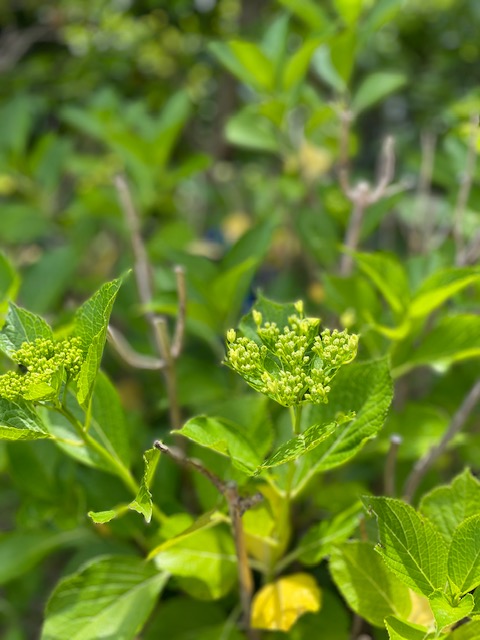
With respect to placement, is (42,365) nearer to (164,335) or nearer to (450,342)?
(164,335)

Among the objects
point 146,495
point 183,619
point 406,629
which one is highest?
point 146,495

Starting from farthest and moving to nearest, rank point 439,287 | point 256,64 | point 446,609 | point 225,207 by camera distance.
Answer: point 225,207 < point 256,64 < point 439,287 < point 446,609

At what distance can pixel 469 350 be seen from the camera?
22.8 inches

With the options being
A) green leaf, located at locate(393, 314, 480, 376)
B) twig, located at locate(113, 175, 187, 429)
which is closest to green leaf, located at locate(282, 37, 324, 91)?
twig, located at locate(113, 175, 187, 429)

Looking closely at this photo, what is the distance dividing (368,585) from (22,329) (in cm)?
27

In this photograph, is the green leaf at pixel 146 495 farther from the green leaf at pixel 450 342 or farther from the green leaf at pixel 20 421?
the green leaf at pixel 450 342

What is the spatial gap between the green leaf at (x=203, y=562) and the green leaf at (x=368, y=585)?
10 cm

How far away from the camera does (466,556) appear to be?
0.39 metres

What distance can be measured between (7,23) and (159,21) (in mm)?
360

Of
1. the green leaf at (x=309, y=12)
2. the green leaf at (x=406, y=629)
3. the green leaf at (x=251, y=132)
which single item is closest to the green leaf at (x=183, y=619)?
the green leaf at (x=406, y=629)

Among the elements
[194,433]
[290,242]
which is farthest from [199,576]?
[290,242]

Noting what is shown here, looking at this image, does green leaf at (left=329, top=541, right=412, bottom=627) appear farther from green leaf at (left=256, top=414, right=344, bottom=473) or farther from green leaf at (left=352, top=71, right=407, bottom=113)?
green leaf at (left=352, top=71, right=407, bottom=113)

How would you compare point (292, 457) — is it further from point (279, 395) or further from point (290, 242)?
point (290, 242)

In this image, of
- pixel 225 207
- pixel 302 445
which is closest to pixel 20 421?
pixel 302 445
